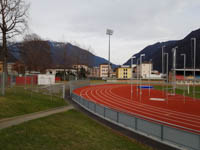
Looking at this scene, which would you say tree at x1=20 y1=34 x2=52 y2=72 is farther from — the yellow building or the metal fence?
the yellow building

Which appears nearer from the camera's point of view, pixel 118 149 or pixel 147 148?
pixel 118 149

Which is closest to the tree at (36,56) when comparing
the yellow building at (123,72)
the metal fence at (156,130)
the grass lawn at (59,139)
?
the metal fence at (156,130)

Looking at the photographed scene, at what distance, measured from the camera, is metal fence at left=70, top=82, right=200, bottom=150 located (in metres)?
6.99

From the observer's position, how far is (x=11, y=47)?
79.1 feet

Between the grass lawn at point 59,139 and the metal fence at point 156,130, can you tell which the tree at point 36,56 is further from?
the grass lawn at point 59,139

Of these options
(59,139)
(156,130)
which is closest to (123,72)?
(156,130)

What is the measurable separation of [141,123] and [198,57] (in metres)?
142

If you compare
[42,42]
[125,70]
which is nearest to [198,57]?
[125,70]

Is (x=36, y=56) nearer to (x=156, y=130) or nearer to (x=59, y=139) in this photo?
(x=59, y=139)

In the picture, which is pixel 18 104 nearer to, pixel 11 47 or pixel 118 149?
pixel 118 149

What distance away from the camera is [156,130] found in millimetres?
8672

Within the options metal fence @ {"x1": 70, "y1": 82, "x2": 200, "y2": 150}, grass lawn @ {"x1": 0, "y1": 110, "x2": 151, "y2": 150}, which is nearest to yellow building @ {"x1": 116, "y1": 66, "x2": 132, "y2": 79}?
metal fence @ {"x1": 70, "y1": 82, "x2": 200, "y2": 150}

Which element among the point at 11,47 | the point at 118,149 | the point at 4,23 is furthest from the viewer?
the point at 11,47

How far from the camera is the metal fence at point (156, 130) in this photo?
6.99m
